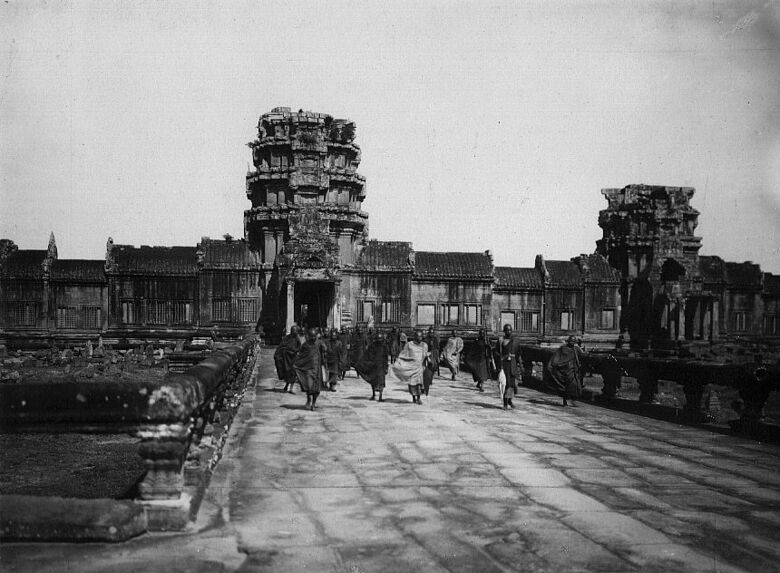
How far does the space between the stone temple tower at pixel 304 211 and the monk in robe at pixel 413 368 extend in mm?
19152

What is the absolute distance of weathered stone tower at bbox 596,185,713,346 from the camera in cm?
4144

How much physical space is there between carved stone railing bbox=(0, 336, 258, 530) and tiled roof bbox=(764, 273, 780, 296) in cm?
4733

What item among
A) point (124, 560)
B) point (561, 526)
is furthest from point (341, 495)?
point (124, 560)

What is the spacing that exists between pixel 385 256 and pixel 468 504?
3254 cm

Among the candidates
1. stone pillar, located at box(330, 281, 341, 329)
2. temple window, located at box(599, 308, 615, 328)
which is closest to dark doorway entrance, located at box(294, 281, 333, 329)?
stone pillar, located at box(330, 281, 341, 329)

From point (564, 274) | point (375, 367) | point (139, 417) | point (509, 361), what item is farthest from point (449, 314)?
point (139, 417)

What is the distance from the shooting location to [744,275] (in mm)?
45875

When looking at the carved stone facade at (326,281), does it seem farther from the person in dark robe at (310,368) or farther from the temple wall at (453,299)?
the person in dark robe at (310,368)

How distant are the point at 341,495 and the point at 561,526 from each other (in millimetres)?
2160

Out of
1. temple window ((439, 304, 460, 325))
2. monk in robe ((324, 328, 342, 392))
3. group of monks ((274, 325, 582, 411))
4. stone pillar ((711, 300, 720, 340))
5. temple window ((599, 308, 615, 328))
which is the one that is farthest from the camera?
stone pillar ((711, 300, 720, 340))

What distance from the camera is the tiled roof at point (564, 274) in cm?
4150

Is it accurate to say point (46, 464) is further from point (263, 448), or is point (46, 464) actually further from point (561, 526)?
point (561, 526)

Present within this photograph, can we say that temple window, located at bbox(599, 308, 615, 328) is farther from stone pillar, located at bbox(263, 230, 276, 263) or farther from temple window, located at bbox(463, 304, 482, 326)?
stone pillar, located at bbox(263, 230, 276, 263)

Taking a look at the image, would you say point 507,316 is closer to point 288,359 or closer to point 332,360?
point 332,360
